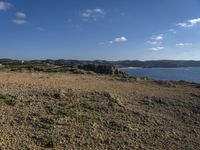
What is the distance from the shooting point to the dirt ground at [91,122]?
9.34m

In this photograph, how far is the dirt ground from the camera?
9344 millimetres

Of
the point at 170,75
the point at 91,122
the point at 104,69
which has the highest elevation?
the point at 104,69

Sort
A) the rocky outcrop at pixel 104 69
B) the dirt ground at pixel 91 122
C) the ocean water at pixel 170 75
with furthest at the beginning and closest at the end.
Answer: the ocean water at pixel 170 75, the rocky outcrop at pixel 104 69, the dirt ground at pixel 91 122

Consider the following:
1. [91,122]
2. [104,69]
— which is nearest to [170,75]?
[104,69]

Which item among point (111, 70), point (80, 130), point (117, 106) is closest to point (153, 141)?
point (80, 130)

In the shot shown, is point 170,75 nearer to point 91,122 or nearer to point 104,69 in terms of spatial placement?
point 104,69

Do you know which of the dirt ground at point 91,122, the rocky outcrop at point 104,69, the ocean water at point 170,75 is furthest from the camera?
the ocean water at point 170,75

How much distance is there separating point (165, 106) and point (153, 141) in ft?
14.3

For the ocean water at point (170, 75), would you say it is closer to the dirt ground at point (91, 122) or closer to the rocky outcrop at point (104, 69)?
the rocky outcrop at point (104, 69)

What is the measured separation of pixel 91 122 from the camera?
10828 mm

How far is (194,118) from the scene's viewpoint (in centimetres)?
1306

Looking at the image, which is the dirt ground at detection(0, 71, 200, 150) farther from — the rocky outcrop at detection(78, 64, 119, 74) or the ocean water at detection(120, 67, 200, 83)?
the ocean water at detection(120, 67, 200, 83)

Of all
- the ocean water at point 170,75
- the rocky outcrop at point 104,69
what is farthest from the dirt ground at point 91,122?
the ocean water at point 170,75

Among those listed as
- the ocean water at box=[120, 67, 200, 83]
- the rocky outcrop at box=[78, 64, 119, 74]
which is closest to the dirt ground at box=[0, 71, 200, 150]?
the rocky outcrop at box=[78, 64, 119, 74]
